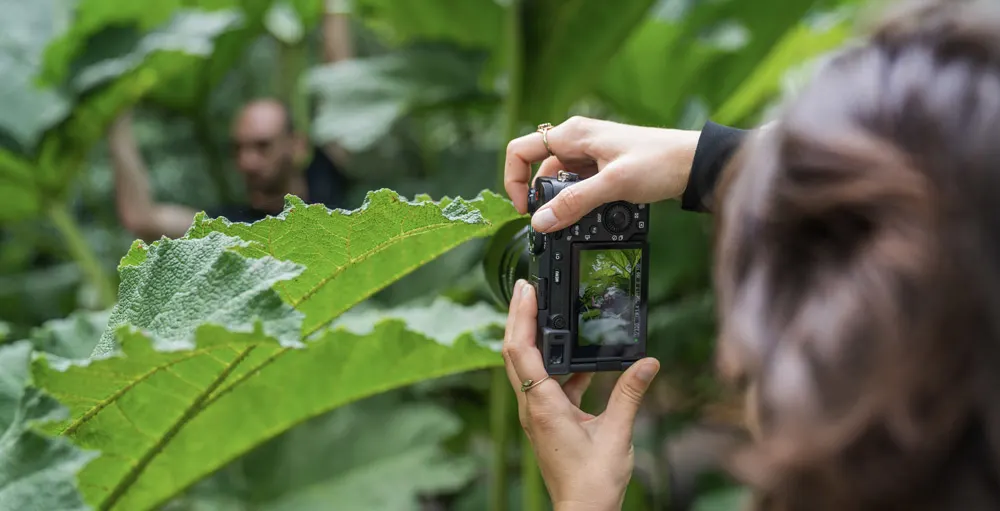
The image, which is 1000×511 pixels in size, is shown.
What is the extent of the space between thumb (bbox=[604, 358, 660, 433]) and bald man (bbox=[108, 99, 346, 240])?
3.81 ft

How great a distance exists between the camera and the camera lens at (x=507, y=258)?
0.76m

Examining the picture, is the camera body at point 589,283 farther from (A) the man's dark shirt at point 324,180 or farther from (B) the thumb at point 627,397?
(A) the man's dark shirt at point 324,180

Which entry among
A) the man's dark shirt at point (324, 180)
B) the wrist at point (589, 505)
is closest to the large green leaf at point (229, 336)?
the wrist at point (589, 505)

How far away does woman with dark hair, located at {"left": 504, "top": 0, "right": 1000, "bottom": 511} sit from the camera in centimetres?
36

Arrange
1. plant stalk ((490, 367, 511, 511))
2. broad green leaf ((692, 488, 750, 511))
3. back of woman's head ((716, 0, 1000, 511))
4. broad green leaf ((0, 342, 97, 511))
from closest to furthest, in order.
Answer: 1. back of woman's head ((716, 0, 1000, 511))
2. broad green leaf ((0, 342, 97, 511))
3. plant stalk ((490, 367, 511, 511))
4. broad green leaf ((692, 488, 750, 511))

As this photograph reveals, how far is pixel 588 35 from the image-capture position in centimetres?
120

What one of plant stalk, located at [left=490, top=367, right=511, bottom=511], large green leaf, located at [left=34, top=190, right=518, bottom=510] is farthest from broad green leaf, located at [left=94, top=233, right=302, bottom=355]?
plant stalk, located at [left=490, top=367, right=511, bottom=511]

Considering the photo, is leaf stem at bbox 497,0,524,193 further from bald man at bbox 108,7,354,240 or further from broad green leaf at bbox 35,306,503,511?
bald man at bbox 108,7,354,240

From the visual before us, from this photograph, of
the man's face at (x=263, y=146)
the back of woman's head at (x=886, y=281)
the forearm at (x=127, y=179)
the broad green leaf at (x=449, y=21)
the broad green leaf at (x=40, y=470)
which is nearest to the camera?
the back of woman's head at (x=886, y=281)

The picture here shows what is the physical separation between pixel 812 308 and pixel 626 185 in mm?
306

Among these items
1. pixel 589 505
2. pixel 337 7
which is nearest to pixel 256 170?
pixel 337 7

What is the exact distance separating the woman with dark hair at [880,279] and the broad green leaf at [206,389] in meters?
0.30

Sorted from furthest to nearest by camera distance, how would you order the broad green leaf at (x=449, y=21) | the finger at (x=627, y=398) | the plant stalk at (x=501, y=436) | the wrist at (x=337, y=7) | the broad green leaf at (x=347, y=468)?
1. the wrist at (x=337, y=7)
2. the broad green leaf at (x=449, y=21)
3. the broad green leaf at (x=347, y=468)
4. the plant stalk at (x=501, y=436)
5. the finger at (x=627, y=398)

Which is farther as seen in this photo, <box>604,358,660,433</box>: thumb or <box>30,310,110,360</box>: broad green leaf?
<box>30,310,110,360</box>: broad green leaf
